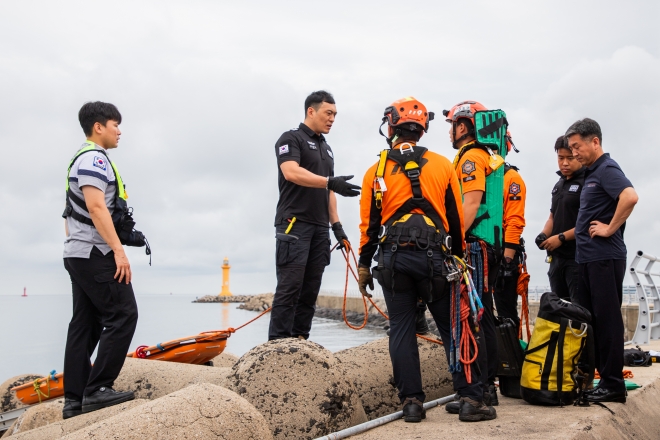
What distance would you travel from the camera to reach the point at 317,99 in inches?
221

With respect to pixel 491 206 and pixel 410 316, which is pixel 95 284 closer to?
pixel 410 316

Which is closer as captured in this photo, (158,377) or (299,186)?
(158,377)

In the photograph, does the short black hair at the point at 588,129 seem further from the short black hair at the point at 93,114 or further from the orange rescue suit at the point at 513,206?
A: the short black hair at the point at 93,114

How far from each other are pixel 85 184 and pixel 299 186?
174cm

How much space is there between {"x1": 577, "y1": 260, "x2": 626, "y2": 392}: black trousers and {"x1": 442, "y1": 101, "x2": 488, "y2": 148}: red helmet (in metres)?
1.43

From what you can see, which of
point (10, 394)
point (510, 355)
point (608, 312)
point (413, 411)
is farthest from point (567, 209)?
point (10, 394)

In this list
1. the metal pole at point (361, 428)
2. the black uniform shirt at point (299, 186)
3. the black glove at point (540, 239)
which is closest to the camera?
the metal pole at point (361, 428)

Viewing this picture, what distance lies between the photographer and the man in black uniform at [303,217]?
5.21 metres

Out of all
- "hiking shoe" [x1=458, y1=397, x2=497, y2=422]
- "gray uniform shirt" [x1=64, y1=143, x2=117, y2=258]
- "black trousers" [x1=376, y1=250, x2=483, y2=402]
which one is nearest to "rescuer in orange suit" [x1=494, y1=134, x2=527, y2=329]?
"black trousers" [x1=376, y1=250, x2=483, y2=402]

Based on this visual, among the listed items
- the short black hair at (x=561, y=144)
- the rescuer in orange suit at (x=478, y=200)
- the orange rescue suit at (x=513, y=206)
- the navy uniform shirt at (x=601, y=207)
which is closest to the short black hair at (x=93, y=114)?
the rescuer in orange suit at (x=478, y=200)

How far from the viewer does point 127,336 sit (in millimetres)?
4449

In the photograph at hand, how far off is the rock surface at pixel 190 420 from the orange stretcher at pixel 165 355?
316 centimetres

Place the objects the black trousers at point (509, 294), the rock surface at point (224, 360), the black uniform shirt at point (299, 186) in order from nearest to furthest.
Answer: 1. the black uniform shirt at point (299, 186)
2. the black trousers at point (509, 294)
3. the rock surface at point (224, 360)

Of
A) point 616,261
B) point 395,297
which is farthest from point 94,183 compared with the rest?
point 616,261
